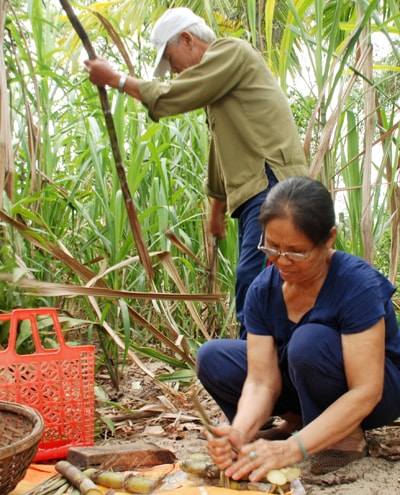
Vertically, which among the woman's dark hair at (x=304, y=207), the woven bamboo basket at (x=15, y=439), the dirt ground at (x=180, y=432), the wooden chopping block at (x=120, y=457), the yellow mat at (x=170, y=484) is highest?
the woman's dark hair at (x=304, y=207)

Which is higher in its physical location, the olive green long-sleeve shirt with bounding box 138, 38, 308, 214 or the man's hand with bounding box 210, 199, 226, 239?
the olive green long-sleeve shirt with bounding box 138, 38, 308, 214

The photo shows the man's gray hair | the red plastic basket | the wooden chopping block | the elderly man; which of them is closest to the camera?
the wooden chopping block

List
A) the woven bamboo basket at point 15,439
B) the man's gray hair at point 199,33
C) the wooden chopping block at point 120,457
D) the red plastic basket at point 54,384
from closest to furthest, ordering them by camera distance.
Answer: the woven bamboo basket at point 15,439 → the wooden chopping block at point 120,457 → the red plastic basket at point 54,384 → the man's gray hair at point 199,33

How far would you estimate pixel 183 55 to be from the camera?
209 centimetres

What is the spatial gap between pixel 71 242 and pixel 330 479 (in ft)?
4.55

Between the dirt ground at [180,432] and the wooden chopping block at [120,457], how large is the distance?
135 millimetres

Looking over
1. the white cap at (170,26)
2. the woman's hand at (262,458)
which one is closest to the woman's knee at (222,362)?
the woman's hand at (262,458)

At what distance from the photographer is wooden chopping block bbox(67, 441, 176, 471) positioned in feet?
4.98

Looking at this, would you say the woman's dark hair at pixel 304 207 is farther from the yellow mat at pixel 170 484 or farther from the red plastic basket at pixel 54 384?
the red plastic basket at pixel 54 384

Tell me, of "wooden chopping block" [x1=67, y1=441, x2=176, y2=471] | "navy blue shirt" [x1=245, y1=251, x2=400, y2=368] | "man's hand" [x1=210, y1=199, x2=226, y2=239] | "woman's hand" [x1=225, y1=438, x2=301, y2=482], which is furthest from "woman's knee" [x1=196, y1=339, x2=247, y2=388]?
"man's hand" [x1=210, y1=199, x2=226, y2=239]

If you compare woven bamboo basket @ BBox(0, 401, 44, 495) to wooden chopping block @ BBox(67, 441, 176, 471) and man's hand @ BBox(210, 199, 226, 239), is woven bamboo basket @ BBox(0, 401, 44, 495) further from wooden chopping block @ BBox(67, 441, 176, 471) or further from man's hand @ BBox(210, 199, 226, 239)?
man's hand @ BBox(210, 199, 226, 239)

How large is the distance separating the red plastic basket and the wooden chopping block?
0.16 metres

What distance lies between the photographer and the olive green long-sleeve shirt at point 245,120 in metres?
1.94

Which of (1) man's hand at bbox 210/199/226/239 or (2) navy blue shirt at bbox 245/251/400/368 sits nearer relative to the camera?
(2) navy blue shirt at bbox 245/251/400/368
